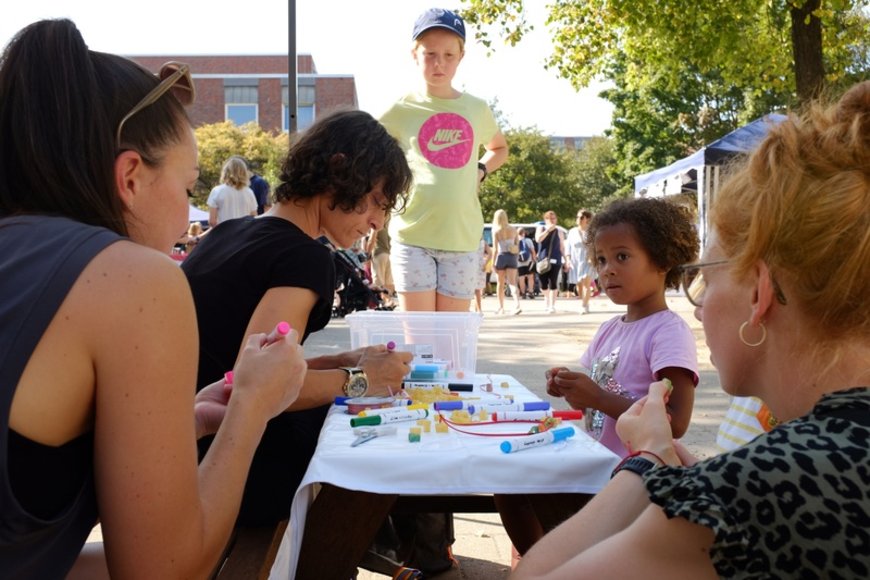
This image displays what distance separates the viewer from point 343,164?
2715mm

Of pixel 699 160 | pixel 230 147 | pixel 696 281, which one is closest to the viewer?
pixel 696 281

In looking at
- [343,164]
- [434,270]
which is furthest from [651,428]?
[434,270]

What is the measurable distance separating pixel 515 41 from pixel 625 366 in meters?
11.2

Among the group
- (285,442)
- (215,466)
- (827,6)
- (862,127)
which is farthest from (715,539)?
(827,6)

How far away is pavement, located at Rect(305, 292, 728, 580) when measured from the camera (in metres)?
3.44

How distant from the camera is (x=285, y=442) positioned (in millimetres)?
2262

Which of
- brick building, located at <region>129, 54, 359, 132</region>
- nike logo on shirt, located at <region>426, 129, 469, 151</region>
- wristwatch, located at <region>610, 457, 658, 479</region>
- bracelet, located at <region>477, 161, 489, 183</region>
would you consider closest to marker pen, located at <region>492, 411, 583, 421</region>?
wristwatch, located at <region>610, 457, 658, 479</region>

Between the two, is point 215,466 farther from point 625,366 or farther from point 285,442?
point 625,366

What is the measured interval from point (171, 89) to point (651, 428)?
42.5 inches

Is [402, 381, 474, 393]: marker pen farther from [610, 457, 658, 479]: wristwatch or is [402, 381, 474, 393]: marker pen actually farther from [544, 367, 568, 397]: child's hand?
[610, 457, 658, 479]: wristwatch

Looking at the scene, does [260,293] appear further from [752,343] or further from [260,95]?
[260,95]

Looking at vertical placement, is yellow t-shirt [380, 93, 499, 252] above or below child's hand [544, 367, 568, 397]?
above

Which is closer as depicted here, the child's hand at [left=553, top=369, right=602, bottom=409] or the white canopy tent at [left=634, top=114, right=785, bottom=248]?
the child's hand at [left=553, top=369, right=602, bottom=409]

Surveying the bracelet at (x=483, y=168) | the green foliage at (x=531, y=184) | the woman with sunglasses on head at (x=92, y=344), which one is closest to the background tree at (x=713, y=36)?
the bracelet at (x=483, y=168)
